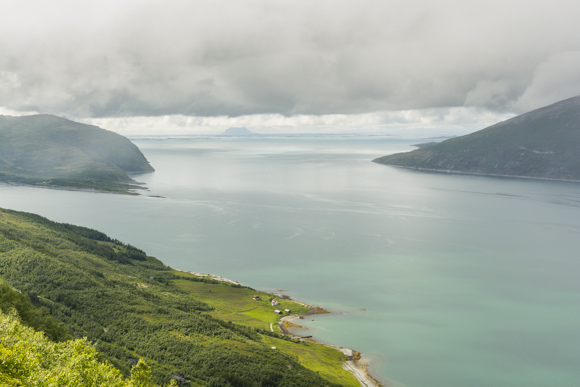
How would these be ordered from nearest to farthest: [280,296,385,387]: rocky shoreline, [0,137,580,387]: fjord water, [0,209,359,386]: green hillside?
[0,209,359,386]: green hillside → [280,296,385,387]: rocky shoreline → [0,137,580,387]: fjord water

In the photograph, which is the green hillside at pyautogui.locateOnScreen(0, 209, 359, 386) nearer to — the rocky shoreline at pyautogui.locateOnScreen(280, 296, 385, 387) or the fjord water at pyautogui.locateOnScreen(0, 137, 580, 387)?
the rocky shoreline at pyautogui.locateOnScreen(280, 296, 385, 387)

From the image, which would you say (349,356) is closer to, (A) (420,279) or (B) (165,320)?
(B) (165,320)

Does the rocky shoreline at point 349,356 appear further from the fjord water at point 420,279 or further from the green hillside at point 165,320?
the fjord water at point 420,279

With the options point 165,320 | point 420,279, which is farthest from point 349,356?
point 420,279

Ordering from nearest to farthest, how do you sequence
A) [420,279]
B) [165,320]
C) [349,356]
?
[349,356]
[165,320]
[420,279]

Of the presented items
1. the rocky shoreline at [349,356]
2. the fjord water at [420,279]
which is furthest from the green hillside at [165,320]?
the fjord water at [420,279]

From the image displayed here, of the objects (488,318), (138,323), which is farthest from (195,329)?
(488,318)

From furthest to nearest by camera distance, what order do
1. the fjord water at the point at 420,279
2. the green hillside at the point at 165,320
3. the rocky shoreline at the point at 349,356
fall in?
1. the fjord water at the point at 420,279
2. the rocky shoreline at the point at 349,356
3. the green hillside at the point at 165,320

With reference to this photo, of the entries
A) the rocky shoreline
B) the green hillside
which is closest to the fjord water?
the rocky shoreline
